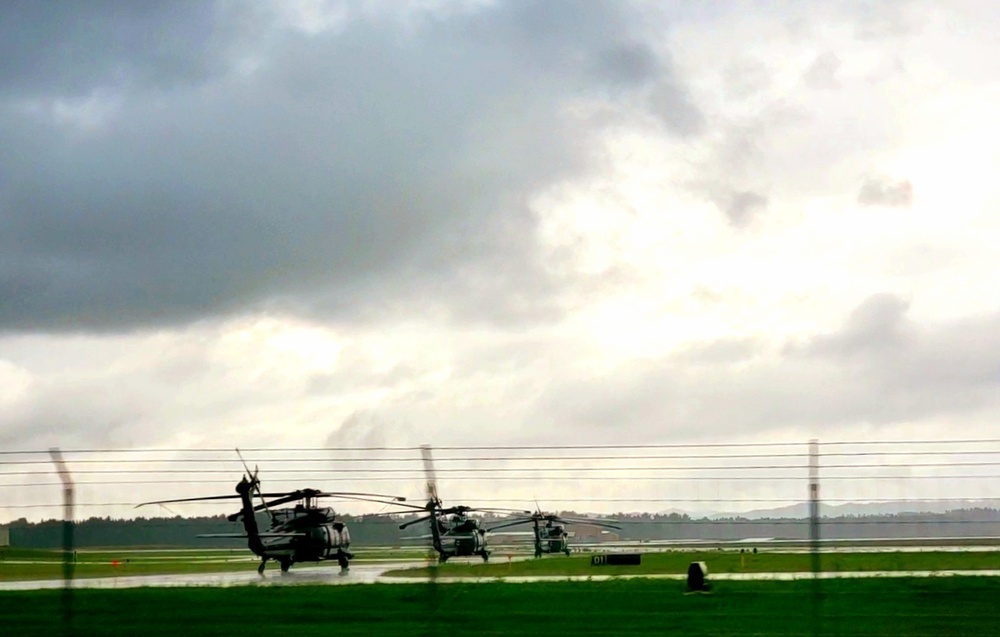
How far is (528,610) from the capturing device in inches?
702

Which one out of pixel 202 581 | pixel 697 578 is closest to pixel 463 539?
pixel 202 581

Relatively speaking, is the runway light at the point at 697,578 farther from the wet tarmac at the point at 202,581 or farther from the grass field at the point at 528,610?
the wet tarmac at the point at 202,581

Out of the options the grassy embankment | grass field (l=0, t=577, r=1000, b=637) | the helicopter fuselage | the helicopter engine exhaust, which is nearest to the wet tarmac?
grass field (l=0, t=577, r=1000, b=637)

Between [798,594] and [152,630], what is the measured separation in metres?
11.0

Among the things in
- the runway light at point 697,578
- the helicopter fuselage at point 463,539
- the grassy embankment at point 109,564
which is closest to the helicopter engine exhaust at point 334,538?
the grassy embankment at point 109,564


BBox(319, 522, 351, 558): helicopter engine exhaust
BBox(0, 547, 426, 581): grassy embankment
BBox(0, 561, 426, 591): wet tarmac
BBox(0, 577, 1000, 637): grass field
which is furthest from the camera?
BBox(0, 547, 426, 581): grassy embankment

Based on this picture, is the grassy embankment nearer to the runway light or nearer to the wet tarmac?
the wet tarmac

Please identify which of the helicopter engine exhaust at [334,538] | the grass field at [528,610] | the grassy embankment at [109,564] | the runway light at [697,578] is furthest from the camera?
the grassy embankment at [109,564]

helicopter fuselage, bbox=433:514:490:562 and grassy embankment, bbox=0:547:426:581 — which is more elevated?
helicopter fuselage, bbox=433:514:490:562

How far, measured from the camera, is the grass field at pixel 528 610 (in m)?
14.6

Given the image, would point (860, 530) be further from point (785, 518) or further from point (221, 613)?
point (221, 613)

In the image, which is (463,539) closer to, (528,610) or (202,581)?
(202,581)

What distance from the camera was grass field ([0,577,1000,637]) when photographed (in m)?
14.6

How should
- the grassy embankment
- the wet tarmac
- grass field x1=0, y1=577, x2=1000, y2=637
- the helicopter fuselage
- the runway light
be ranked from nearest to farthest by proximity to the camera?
1. grass field x1=0, y1=577, x2=1000, y2=637
2. the runway light
3. the wet tarmac
4. the grassy embankment
5. the helicopter fuselage
